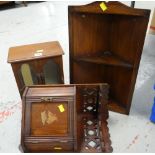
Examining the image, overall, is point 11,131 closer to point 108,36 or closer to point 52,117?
point 52,117

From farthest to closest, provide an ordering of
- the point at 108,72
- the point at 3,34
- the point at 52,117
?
the point at 3,34
the point at 108,72
the point at 52,117

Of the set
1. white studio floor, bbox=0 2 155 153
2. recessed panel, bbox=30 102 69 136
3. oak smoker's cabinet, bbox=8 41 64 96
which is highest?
oak smoker's cabinet, bbox=8 41 64 96

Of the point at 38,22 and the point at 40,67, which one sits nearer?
the point at 40,67

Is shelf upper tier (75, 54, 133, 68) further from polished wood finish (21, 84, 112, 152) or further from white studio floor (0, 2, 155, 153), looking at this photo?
white studio floor (0, 2, 155, 153)

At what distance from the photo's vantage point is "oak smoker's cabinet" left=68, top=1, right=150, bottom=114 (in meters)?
1.36

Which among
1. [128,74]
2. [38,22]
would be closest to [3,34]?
[38,22]

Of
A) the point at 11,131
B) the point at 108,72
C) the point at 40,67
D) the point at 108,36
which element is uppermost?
the point at 108,36

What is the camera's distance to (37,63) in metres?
1.61

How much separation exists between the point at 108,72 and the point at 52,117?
0.75 m

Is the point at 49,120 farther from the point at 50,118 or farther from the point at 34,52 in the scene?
the point at 34,52

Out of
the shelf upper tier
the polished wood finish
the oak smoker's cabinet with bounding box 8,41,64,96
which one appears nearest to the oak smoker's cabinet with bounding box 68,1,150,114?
the shelf upper tier

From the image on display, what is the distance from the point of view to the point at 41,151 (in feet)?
4.58

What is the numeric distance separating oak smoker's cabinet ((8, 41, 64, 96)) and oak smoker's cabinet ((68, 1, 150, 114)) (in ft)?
0.42

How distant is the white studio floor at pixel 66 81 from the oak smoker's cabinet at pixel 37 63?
34 cm
